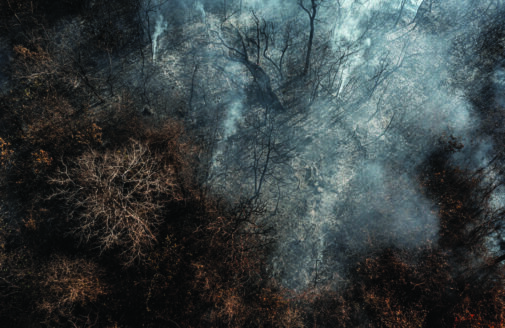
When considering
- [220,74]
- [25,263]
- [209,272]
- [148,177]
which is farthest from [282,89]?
[25,263]

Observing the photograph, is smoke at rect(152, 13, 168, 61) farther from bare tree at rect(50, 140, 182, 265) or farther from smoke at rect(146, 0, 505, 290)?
bare tree at rect(50, 140, 182, 265)

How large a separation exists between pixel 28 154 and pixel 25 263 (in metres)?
6.25

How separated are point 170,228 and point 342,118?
41.0 ft

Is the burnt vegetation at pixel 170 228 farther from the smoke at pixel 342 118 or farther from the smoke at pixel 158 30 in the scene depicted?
the smoke at pixel 158 30

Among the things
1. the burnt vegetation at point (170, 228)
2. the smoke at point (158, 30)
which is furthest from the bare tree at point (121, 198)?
the smoke at point (158, 30)

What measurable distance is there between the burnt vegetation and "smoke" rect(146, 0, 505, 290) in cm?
47

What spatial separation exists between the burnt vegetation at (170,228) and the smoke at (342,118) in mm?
469

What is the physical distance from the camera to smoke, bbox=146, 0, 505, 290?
683 inches

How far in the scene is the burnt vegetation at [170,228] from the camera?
15273mm

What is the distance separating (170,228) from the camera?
16734mm

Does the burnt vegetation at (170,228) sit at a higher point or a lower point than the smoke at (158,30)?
lower

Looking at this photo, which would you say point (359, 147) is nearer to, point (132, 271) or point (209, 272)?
point (209, 272)

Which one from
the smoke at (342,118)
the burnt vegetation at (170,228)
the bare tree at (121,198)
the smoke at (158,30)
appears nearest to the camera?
the bare tree at (121,198)

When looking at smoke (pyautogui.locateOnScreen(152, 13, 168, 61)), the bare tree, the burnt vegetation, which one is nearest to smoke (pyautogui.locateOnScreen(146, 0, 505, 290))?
smoke (pyautogui.locateOnScreen(152, 13, 168, 61))
